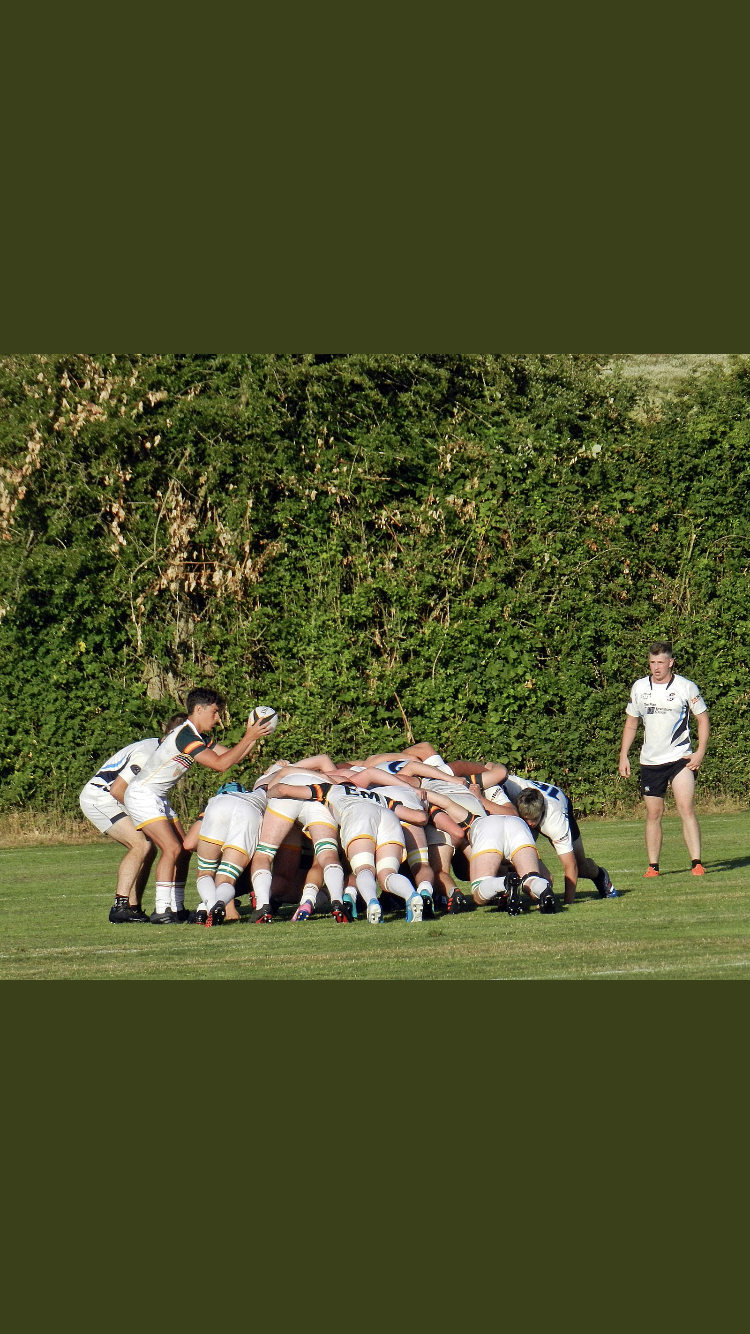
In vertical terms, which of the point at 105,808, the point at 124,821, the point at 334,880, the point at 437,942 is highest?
the point at 105,808

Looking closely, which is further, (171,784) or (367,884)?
(171,784)

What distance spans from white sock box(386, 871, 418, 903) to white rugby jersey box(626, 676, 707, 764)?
3.11 meters

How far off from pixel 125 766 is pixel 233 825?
118 cm

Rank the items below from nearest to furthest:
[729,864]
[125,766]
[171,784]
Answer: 1. [171,784]
2. [125,766]
3. [729,864]

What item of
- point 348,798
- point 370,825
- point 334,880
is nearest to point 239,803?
point 348,798

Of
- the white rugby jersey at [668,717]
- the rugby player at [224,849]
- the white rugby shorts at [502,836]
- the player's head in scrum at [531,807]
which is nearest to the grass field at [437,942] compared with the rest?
the rugby player at [224,849]

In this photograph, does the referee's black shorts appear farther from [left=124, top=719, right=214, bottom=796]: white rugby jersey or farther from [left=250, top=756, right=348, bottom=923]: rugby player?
[left=124, top=719, right=214, bottom=796]: white rugby jersey

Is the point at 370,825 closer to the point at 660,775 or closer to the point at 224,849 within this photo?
the point at 224,849

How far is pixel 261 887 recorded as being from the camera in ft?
33.6

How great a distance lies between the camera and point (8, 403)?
51.5 feet

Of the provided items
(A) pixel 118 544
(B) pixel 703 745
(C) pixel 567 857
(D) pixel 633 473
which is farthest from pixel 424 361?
(C) pixel 567 857

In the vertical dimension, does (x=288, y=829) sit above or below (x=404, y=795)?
below

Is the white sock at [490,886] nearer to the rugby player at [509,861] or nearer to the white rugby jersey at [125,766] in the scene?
the rugby player at [509,861]

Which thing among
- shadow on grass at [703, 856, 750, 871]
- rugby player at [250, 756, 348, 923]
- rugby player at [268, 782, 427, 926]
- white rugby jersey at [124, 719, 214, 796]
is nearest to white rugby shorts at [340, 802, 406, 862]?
rugby player at [268, 782, 427, 926]
